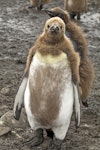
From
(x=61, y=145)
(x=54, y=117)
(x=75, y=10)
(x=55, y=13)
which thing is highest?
(x=55, y=13)

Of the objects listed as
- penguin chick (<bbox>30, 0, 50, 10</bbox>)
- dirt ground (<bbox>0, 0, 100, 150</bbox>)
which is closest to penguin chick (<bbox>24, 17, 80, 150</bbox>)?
dirt ground (<bbox>0, 0, 100, 150</bbox>)

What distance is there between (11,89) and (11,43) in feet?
5.99

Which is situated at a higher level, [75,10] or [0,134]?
[0,134]

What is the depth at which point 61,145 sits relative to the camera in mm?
3355

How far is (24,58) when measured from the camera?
560 centimetres

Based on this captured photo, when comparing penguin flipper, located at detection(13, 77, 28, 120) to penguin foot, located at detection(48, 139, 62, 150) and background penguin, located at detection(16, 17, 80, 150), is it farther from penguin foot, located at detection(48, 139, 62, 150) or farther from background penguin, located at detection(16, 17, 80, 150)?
penguin foot, located at detection(48, 139, 62, 150)

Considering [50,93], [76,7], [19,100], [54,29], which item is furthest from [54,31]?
[76,7]

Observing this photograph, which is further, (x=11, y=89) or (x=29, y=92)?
(x=11, y=89)

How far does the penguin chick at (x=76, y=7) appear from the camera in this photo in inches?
318

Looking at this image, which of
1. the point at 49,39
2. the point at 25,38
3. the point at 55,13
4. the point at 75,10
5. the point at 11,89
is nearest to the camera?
the point at 49,39

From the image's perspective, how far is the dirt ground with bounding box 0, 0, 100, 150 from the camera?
354 cm

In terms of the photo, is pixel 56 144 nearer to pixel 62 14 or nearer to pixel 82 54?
pixel 82 54

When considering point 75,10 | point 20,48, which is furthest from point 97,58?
point 75,10

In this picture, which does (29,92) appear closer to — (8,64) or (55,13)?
(55,13)
